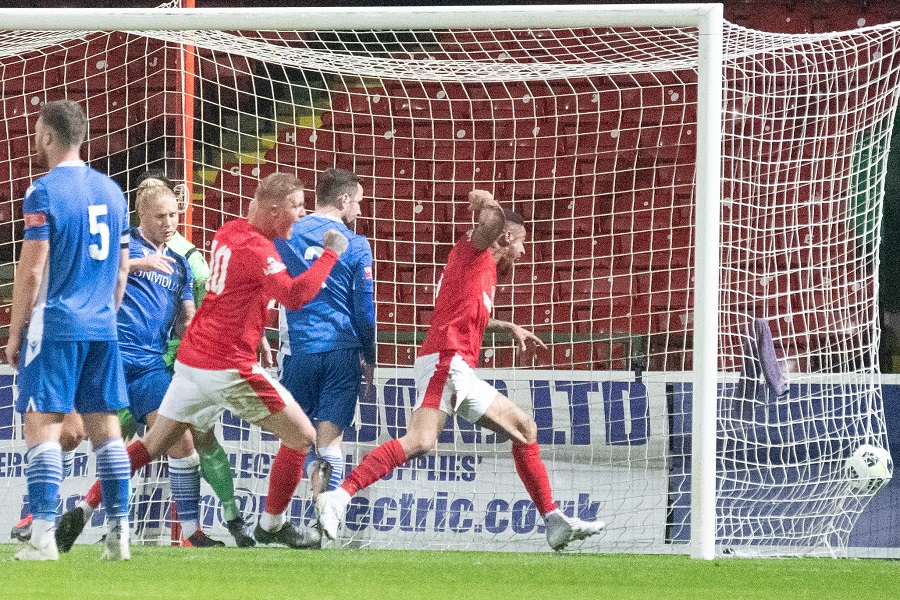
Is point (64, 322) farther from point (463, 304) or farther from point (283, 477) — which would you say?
point (463, 304)

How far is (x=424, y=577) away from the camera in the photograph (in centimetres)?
449

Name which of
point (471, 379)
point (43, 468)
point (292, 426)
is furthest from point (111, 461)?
point (471, 379)

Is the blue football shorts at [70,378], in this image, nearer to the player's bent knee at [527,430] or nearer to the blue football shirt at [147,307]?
the blue football shirt at [147,307]

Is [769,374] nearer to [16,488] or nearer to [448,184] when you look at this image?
[448,184]

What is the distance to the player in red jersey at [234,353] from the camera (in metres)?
5.32

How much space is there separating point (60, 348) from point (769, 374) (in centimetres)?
333

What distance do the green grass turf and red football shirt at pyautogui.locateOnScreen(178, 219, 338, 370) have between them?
82 cm

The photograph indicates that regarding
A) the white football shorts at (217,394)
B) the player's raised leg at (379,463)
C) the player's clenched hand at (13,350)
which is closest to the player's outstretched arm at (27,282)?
the player's clenched hand at (13,350)

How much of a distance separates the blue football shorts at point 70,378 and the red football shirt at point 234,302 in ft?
2.67

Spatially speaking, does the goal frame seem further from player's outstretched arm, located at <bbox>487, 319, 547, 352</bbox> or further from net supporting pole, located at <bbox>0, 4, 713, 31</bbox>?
→ player's outstretched arm, located at <bbox>487, 319, 547, 352</bbox>

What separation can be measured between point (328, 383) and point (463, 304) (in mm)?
718

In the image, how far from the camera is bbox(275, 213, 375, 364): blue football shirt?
232 inches

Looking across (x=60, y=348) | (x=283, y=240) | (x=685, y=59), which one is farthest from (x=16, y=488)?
(x=685, y=59)

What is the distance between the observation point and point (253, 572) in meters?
4.46
